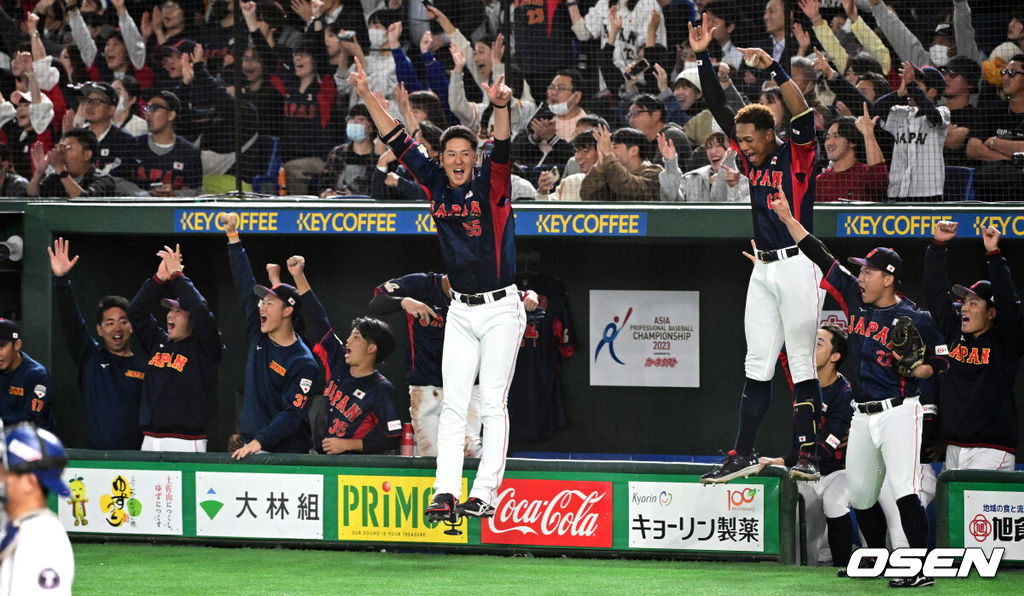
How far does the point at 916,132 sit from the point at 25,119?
716 cm

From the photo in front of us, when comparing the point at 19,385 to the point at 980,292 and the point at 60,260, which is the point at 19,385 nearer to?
the point at 60,260

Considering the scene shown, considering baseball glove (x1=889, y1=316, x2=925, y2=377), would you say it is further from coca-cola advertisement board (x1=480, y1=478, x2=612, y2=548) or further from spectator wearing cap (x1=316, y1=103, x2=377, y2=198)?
spectator wearing cap (x1=316, y1=103, x2=377, y2=198)

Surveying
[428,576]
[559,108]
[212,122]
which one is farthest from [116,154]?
[428,576]

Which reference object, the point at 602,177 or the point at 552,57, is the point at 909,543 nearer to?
the point at 602,177

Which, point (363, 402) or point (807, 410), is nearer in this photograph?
point (807, 410)

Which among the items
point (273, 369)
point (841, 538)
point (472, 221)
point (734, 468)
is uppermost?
point (472, 221)

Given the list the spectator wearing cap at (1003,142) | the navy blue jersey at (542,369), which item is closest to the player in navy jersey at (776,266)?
the spectator wearing cap at (1003,142)

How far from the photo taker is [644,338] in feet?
33.3

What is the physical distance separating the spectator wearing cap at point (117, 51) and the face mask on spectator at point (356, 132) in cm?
271

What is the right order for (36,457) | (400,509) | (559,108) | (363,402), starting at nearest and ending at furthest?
(36,457)
(400,509)
(363,402)
(559,108)

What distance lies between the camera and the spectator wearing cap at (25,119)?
34.9ft

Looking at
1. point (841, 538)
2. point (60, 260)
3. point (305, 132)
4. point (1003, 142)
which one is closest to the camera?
point (841, 538)

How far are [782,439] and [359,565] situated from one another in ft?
12.4

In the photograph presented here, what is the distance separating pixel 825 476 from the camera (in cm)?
802
